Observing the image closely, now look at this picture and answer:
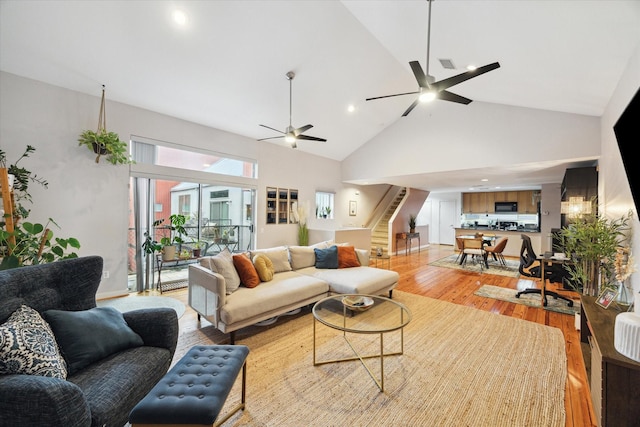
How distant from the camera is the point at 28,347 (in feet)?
4.06

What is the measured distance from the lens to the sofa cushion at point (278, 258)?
149 inches

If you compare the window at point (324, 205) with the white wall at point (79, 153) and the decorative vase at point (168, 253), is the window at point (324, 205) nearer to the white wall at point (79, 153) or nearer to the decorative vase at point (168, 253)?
the white wall at point (79, 153)

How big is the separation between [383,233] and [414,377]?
669cm

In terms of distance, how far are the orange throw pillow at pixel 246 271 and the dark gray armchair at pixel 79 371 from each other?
127 cm

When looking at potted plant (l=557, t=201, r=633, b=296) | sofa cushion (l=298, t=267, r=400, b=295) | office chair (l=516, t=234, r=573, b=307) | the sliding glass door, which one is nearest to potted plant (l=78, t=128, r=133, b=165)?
the sliding glass door

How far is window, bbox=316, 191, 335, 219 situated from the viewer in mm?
7648

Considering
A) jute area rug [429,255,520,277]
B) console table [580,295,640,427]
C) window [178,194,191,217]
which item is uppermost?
window [178,194,191,217]

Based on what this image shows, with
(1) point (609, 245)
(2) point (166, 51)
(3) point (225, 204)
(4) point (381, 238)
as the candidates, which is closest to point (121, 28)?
(2) point (166, 51)

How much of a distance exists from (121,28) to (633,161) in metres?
4.89

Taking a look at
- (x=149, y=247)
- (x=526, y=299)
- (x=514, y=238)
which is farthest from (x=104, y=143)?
(x=514, y=238)

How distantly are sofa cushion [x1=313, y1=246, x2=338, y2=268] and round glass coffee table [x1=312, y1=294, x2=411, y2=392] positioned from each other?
1.31 m

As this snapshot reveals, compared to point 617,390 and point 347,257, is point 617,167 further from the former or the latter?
point 347,257

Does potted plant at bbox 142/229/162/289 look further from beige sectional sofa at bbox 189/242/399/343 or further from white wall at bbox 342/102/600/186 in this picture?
white wall at bbox 342/102/600/186

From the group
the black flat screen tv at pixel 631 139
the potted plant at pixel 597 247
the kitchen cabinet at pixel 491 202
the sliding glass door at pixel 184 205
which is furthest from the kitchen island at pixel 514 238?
the sliding glass door at pixel 184 205
